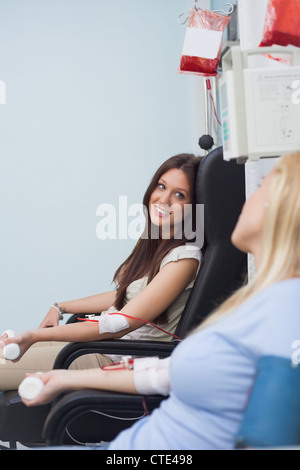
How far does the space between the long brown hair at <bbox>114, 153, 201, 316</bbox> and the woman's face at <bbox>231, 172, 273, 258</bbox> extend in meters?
0.92

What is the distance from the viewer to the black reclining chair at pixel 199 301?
1705 mm

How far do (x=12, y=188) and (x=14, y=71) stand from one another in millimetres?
700

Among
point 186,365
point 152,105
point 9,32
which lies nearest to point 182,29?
point 152,105

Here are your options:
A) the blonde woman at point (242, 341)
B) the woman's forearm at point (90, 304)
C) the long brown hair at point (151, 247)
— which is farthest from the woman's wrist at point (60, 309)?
the blonde woman at point (242, 341)

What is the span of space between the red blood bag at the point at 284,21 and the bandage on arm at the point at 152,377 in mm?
782

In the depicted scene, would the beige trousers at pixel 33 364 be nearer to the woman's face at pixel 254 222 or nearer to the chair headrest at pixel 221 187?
the chair headrest at pixel 221 187

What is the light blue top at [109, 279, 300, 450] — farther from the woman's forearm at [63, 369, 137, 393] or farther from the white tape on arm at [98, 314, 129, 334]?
the white tape on arm at [98, 314, 129, 334]

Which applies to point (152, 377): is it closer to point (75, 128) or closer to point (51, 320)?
point (51, 320)

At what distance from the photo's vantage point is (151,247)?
2168 millimetres

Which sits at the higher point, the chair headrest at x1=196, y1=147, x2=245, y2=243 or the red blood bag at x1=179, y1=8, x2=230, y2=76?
the red blood bag at x1=179, y1=8, x2=230, y2=76

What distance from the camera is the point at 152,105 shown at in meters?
3.70

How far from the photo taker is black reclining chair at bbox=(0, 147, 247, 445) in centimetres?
171

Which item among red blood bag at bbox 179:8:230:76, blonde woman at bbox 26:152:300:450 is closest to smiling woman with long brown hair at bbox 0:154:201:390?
red blood bag at bbox 179:8:230:76

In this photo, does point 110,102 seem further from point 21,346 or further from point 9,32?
point 21,346
